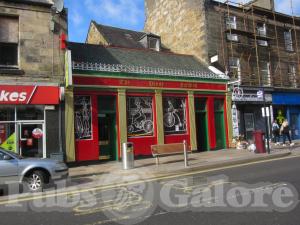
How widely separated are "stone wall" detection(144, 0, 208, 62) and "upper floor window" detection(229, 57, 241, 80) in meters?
1.85

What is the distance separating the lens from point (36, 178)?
10.6 metres

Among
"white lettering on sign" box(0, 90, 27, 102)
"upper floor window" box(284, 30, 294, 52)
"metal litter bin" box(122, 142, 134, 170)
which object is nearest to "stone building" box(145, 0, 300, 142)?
"upper floor window" box(284, 30, 294, 52)

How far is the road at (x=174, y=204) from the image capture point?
21.5 ft

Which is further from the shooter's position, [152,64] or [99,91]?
Result: [152,64]

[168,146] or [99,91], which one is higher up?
[99,91]

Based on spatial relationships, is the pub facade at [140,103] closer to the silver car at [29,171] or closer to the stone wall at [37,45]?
the stone wall at [37,45]

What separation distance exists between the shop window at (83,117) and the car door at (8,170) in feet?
21.4

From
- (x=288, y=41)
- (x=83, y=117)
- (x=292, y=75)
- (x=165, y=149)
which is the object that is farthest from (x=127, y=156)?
(x=288, y=41)

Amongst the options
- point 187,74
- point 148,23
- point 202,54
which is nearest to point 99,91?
point 187,74

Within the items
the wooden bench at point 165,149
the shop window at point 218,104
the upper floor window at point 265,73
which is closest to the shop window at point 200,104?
the shop window at point 218,104

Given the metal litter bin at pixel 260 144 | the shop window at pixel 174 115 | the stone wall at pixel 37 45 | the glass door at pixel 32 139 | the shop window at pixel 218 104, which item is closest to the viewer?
the glass door at pixel 32 139

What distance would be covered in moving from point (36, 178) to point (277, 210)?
6835 mm

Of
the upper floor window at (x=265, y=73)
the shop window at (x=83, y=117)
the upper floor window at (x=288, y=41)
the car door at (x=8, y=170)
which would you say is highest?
the upper floor window at (x=288, y=41)

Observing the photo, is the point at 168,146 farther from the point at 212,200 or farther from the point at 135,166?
the point at 212,200
